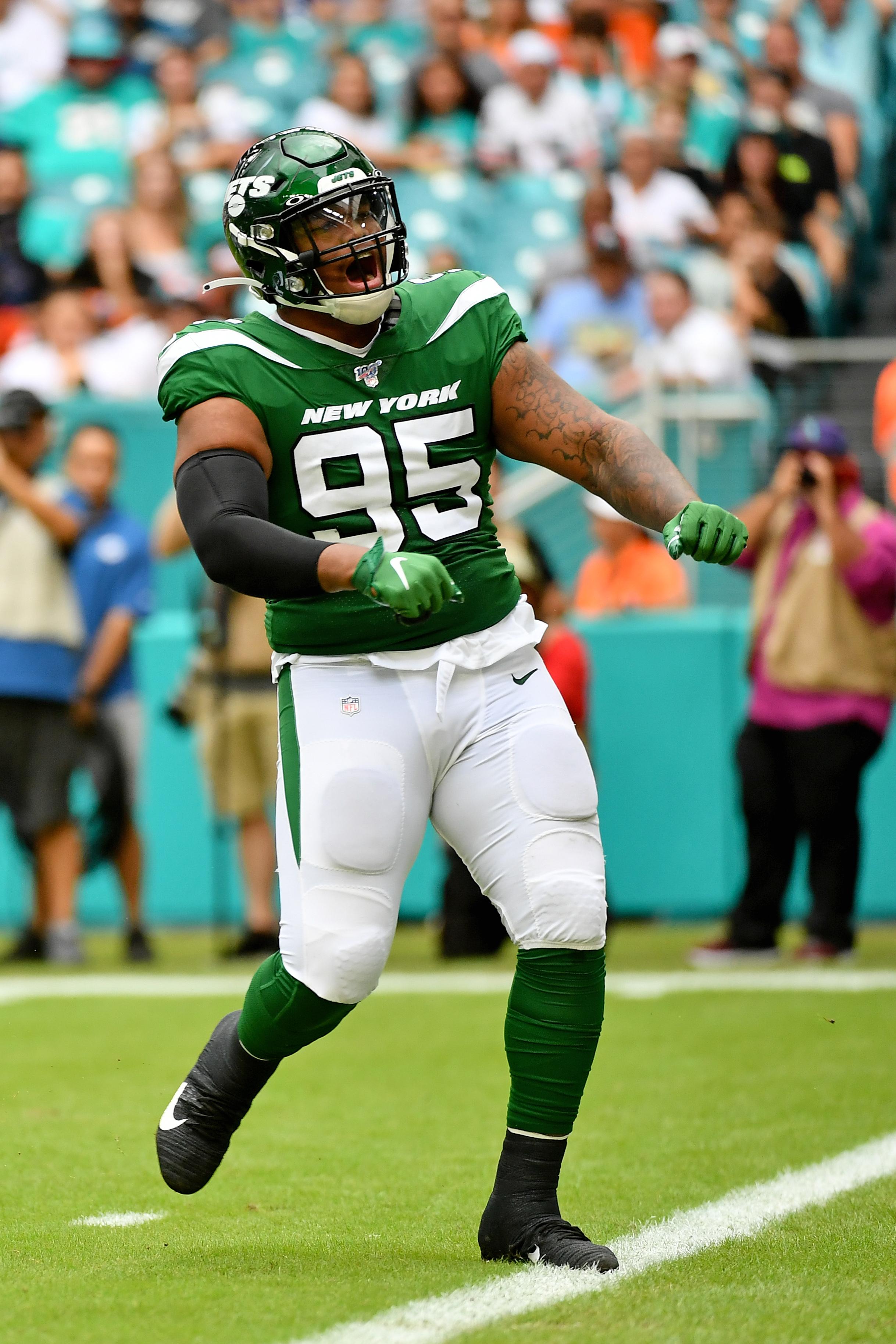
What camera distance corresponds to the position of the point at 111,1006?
23.7 feet

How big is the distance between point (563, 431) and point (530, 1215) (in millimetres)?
1444

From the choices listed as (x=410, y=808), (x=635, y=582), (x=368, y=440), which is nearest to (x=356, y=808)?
(x=410, y=808)

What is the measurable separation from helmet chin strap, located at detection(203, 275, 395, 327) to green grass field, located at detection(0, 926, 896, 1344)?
1.71 metres

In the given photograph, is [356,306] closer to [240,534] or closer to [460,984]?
[240,534]

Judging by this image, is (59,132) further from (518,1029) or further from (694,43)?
(518,1029)

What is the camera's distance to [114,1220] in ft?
13.2

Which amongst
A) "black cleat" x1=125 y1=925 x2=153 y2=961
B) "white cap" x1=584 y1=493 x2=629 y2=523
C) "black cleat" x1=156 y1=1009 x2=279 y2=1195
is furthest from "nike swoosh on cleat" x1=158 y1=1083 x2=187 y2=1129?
"white cap" x1=584 y1=493 x2=629 y2=523

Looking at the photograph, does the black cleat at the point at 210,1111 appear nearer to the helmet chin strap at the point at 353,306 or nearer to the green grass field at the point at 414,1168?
the green grass field at the point at 414,1168

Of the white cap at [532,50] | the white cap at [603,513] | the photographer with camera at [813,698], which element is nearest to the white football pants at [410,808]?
the photographer with camera at [813,698]

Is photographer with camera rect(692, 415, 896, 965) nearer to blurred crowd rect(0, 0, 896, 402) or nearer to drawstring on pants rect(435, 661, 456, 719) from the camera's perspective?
blurred crowd rect(0, 0, 896, 402)

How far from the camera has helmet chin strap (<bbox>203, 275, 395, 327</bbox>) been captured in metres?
3.61

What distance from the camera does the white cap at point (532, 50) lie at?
45.6 ft

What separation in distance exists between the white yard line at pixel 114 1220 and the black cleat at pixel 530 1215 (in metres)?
0.76

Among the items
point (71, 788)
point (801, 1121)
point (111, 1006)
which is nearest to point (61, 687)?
point (71, 788)
